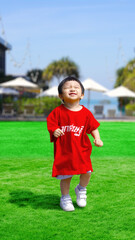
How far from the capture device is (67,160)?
426 centimetres

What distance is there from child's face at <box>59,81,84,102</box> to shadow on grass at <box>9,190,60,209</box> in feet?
4.40

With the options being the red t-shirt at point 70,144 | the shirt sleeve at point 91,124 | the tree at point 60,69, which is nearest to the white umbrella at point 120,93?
the shirt sleeve at point 91,124

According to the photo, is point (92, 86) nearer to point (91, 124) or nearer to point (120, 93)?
point (120, 93)

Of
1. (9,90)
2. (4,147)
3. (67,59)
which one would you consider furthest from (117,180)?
(67,59)

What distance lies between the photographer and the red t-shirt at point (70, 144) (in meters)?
4.26

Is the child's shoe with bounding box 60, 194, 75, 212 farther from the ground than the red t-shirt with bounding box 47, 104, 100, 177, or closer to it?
closer to it

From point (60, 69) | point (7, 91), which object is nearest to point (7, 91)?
point (7, 91)

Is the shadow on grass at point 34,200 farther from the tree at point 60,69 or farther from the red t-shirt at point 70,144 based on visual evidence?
the tree at point 60,69

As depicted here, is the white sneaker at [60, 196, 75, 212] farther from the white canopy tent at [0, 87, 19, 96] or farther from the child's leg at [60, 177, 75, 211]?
the white canopy tent at [0, 87, 19, 96]

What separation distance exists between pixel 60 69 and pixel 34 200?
79.8 metres

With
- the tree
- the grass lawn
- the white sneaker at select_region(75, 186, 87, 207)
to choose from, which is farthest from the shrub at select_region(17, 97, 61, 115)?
the tree

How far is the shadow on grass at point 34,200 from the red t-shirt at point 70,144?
0.69m

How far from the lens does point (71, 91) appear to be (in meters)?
4.39

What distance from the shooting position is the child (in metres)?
4.26
